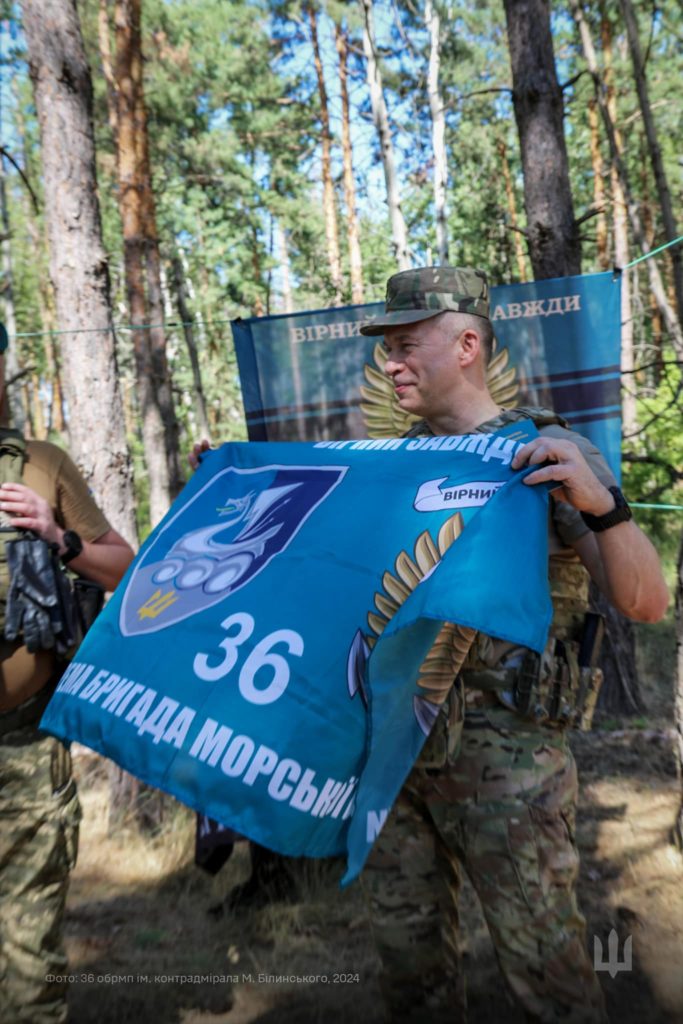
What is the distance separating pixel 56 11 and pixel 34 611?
3781mm

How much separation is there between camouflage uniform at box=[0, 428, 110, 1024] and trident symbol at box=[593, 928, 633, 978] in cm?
187

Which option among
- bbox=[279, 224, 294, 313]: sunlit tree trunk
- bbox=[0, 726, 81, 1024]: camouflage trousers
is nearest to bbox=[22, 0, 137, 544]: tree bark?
bbox=[0, 726, 81, 1024]: camouflage trousers

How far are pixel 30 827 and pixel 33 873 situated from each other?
0.40ft

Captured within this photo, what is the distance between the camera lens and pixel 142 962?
3250mm

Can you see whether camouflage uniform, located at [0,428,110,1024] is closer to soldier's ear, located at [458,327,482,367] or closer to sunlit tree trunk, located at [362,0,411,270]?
soldier's ear, located at [458,327,482,367]

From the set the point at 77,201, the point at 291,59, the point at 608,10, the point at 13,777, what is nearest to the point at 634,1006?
the point at 13,777

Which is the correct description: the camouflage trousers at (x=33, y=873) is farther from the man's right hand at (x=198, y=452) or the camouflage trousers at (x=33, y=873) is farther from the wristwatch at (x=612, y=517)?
the wristwatch at (x=612, y=517)

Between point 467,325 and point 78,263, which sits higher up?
point 78,263

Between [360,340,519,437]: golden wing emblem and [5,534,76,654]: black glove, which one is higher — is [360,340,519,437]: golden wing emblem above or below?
above

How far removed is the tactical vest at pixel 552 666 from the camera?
6.58 ft

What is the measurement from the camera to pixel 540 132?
18.7ft

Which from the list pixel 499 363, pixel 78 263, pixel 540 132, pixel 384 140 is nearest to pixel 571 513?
pixel 499 363

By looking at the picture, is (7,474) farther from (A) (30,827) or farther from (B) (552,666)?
(B) (552,666)

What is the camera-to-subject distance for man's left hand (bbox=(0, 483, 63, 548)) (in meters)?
2.33
